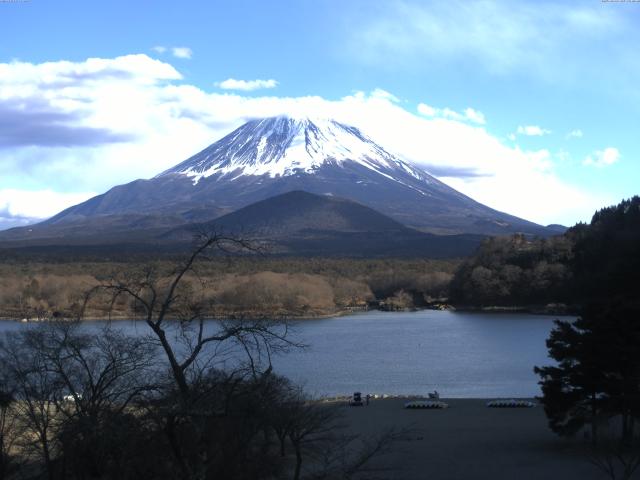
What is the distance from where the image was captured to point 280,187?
147625 millimetres

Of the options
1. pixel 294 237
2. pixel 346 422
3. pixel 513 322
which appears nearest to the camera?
pixel 346 422

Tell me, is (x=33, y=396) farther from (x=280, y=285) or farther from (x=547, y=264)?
(x=547, y=264)

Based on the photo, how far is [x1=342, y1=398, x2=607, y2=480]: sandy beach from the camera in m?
12.7

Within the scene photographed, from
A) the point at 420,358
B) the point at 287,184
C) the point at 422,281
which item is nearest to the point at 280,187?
the point at 287,184

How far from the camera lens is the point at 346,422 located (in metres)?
17.1

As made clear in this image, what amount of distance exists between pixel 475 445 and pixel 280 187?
133 metres

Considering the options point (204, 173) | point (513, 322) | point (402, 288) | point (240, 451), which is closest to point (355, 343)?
point (513, 322)

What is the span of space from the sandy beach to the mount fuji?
107423mm

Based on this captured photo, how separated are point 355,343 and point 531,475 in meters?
22.2

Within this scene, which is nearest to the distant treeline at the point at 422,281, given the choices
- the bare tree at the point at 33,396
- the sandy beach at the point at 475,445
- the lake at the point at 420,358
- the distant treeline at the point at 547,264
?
the distant treeline at the point at 547,264

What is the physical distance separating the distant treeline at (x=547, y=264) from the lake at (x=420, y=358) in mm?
8533

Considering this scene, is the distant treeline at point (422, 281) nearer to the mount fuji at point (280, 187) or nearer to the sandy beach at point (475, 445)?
the sandy beach at point (475, 445)

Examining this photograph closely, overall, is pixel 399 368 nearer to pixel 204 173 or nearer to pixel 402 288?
pixel 402 288

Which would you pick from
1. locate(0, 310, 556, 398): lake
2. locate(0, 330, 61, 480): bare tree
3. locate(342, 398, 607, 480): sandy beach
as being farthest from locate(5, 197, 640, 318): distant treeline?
locate(0, 330, 61, 480): bare tree
